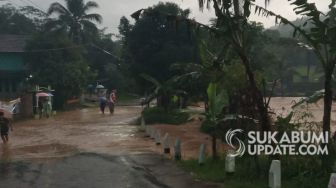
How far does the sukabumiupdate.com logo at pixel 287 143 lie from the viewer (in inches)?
390

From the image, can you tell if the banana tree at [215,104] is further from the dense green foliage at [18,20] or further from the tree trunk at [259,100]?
the dense green foliage at [18,20]

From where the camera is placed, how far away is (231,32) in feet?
33.5

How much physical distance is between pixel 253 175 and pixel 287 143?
3.21 feet

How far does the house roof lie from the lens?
44219mm

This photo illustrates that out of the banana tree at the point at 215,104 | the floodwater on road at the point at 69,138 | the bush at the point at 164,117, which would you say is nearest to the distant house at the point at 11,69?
the floodwater on road at the point at 69,138

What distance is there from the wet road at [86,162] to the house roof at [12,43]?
2149 cm

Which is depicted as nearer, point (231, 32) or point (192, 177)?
point (231, 32)

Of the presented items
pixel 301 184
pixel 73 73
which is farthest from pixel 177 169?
pixel 73 73

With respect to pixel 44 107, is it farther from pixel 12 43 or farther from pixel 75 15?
pixel 75 15

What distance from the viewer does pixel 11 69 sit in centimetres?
4406

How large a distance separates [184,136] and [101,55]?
41208mm

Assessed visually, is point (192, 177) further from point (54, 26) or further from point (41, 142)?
point (54, 26)

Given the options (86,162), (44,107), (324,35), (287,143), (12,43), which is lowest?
(86,162)

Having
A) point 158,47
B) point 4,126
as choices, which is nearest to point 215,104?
point 4,126
